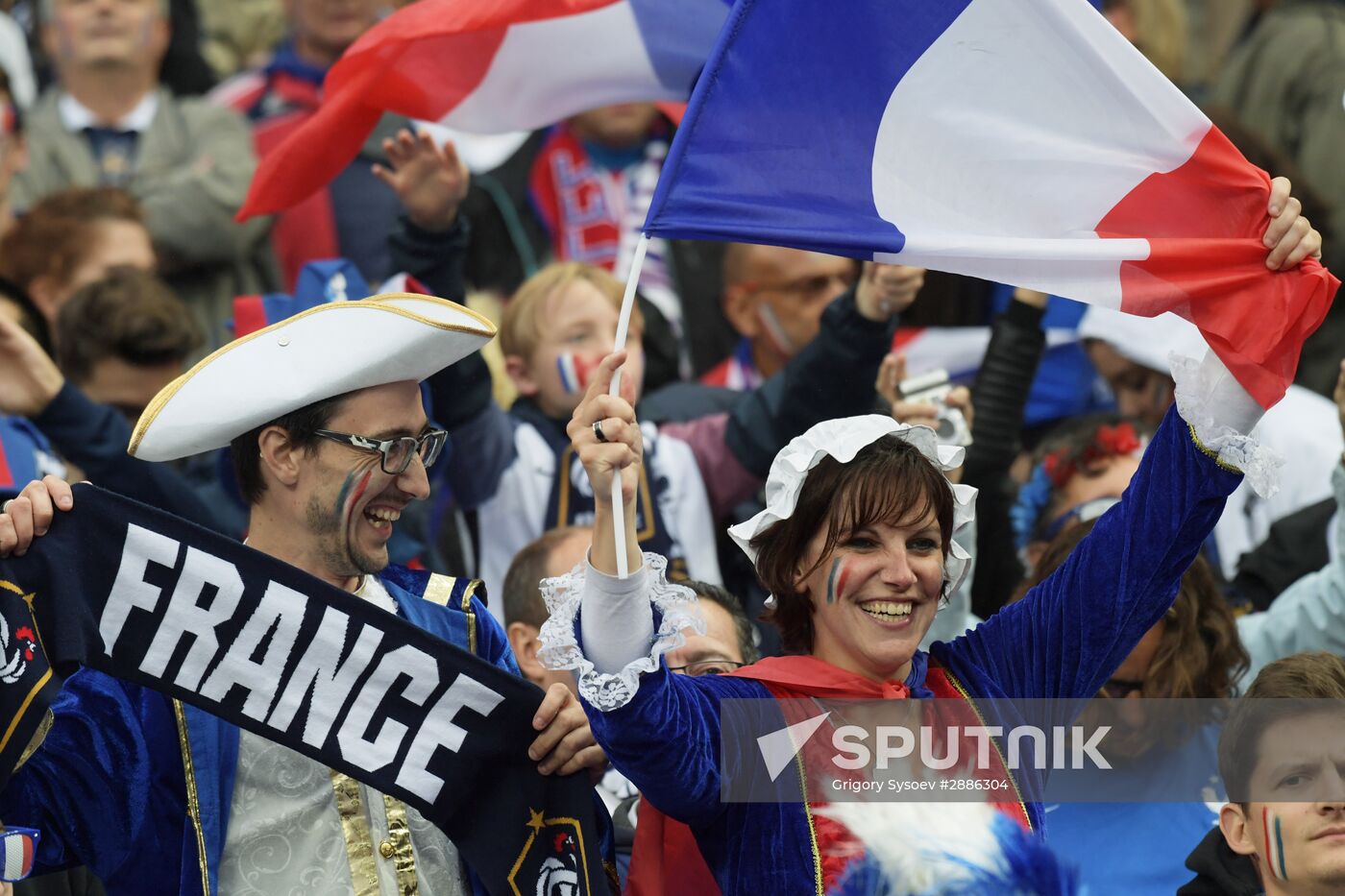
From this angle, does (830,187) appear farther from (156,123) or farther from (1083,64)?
(156,123)

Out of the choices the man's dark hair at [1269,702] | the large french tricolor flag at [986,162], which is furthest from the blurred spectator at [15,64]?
the man's dark hair at [1269,702]

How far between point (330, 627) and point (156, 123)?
4.60 m

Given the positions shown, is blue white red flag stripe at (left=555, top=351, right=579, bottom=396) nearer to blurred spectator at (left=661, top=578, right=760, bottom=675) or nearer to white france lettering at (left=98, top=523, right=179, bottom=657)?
blurred spectator at (left=661, top=578, right=760, bottom=675)

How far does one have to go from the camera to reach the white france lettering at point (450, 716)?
3.90 metres

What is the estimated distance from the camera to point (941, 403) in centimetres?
535

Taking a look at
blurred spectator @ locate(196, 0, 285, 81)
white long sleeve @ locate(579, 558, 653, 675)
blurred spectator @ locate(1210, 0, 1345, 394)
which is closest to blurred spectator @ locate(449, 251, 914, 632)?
white long sleeve @ locate(579, 558, 653, 675)

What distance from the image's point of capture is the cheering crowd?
3727 millimetres

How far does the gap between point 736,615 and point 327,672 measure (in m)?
1.21

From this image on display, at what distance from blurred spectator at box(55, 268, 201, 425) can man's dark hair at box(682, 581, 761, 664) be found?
233cm

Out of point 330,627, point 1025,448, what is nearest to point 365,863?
point 330,627

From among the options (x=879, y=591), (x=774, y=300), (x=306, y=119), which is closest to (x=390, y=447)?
(x=879, y=591)

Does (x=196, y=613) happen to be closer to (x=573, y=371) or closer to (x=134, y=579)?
(x=134, y=579)

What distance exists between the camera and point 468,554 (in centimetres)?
614

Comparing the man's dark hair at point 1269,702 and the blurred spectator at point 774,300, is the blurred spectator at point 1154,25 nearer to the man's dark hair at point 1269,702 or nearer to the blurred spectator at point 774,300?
the blurred spectator at point 774,300
